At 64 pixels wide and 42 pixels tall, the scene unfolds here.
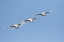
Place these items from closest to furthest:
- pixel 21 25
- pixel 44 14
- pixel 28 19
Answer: pixel 21 25, pixel 28 19, pixel 44 14

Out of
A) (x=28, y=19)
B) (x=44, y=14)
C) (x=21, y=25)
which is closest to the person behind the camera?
(x=21, y=25)

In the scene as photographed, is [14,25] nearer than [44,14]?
Yes

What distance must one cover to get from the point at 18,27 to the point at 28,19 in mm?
6978

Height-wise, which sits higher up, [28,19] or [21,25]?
[28,19]

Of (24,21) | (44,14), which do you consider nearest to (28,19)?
(24,21)

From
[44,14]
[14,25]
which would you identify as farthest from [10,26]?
[44,14]

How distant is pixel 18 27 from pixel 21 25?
65.8 inches

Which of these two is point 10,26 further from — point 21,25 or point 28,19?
point 28,19

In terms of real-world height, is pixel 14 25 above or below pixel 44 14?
below

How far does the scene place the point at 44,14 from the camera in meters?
73.9

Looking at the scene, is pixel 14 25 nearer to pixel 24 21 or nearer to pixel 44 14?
pixel 24 21

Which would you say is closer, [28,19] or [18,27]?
[18,27]

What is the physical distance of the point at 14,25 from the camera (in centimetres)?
6469

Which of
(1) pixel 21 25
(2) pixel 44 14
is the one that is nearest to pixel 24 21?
(1) pixel 21 25
